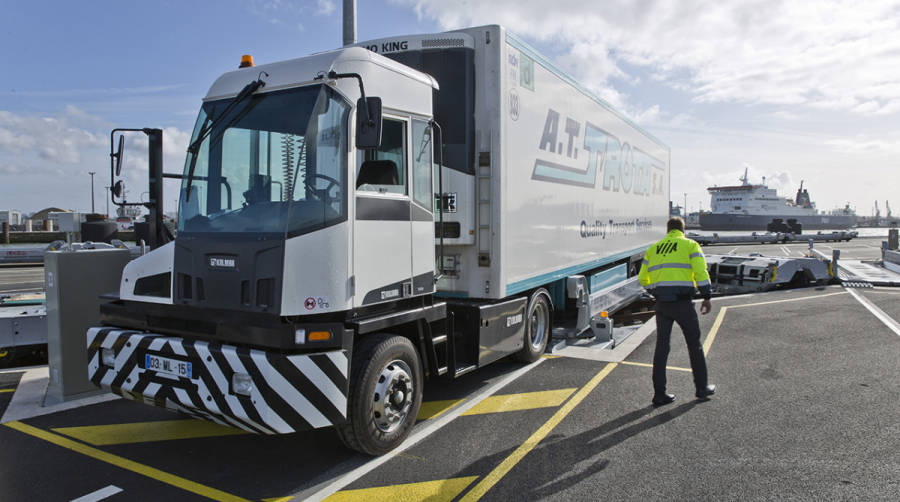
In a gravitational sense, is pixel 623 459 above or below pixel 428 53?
below

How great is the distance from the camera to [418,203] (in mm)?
4605

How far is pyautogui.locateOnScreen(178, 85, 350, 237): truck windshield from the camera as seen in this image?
3773mm

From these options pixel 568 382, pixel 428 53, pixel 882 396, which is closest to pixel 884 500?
pixel 882 396

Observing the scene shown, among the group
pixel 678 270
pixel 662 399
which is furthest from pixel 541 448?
pixel 678 270

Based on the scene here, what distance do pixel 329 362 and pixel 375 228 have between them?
1.03 m

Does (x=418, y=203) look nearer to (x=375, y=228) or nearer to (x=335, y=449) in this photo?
(x=375, y=228)

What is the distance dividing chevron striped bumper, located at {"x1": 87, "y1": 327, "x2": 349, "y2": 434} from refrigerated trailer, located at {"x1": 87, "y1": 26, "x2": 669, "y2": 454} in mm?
13

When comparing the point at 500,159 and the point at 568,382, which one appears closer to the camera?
the point at 500,159

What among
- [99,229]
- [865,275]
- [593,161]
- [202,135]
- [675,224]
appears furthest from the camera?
[865,275]

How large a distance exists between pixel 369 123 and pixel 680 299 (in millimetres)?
3572

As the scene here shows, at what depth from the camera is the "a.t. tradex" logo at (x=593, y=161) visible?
696 centimetres

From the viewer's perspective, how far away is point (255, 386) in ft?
11.9

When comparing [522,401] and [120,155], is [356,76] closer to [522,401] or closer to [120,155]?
[120,155]

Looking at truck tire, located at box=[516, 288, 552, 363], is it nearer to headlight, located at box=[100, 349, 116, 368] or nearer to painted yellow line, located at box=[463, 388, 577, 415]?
painted yellow line, located at box=[463, 388, 577, 415]
